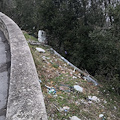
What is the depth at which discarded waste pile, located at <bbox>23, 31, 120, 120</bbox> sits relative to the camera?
120 inches

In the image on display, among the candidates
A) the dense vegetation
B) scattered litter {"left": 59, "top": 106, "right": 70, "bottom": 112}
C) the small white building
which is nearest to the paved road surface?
scattered litter {"left": 59, "top": 106, "right": 70, "bottom": 112}

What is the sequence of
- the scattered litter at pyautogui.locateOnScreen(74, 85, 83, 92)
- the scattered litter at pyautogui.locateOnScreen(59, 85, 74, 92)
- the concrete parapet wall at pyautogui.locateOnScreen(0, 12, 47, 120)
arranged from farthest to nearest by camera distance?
the scattered litter at pyautogui.locateOnScreen(74, 85, 83, 92) → the scattered litter at pyautogui.locateOnScreen(59, 85, 74, 92) → the concrete parapet wall at pyautogui.locateOnScreen(0, 12, 47, 120)

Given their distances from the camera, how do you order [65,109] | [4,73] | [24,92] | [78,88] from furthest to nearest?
[78,88] < [65,109] < [4,73] < [24,92]

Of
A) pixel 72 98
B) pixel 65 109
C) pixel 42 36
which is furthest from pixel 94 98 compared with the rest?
pixel 42 36

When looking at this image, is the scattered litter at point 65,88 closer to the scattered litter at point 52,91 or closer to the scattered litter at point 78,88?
the scattered litter at point 78,88

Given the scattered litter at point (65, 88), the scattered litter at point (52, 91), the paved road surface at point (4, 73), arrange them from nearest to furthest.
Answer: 1. the paved road surface at point (4, 73)
2. the scattered litter at point (52, 91)
3. the scattered litter at point (65, 88)

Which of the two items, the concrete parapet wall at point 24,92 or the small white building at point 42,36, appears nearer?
the concrete parapet wall at point 24,92

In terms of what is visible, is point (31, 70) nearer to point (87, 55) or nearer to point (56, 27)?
point (87, 55)

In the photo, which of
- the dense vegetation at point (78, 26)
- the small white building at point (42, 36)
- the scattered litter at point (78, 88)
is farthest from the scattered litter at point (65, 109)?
the small white building at point (42, 36)

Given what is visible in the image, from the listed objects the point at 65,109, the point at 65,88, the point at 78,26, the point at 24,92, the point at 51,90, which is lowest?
the point at 65,109

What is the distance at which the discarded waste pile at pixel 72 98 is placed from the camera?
3041 millimetres

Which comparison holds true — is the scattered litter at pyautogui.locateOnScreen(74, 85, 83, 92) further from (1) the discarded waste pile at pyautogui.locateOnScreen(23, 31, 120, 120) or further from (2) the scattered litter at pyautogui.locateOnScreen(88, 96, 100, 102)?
(2) the scattered litter at pyautogui.locateOnScreen(88, 96, 100, 102)

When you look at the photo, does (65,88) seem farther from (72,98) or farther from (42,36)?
(42,36)

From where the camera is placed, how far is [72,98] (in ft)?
11.6
